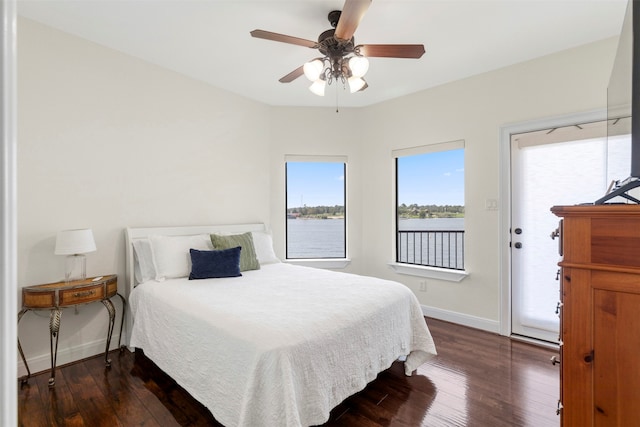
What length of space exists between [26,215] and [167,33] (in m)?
1.83

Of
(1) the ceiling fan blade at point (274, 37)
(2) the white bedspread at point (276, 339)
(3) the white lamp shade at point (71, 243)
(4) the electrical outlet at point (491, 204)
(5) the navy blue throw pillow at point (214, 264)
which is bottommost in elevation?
(2) the white bedspread at point (276, 339)

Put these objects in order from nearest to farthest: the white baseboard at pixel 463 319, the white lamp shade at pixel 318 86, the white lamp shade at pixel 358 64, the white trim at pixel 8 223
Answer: the white trim at pixel 8 223 → the white lamp shade at pixel 358 64 → the white lamp shade at pixel 318 86 → the white baseboard at pixel 463 319

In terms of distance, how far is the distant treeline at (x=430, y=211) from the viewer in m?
3.71

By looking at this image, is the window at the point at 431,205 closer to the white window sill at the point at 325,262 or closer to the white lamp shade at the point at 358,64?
the white window sill at the point at 325,262

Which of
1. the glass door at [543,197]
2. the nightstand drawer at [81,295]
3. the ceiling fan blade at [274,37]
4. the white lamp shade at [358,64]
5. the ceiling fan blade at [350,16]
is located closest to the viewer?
the ceiling fan blade at [350,16]

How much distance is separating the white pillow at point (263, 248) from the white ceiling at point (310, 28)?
1790 millimetres

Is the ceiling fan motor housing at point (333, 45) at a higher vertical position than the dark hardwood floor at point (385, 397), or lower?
higher

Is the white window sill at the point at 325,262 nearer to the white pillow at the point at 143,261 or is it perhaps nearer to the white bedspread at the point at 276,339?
the white bedspread at the point at 276,339

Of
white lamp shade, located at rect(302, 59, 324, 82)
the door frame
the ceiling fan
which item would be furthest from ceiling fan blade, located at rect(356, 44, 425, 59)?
the door frame

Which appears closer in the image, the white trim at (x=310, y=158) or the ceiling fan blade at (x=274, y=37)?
the ceiling fan blade at (x=274, y=37)

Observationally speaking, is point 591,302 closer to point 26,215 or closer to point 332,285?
point 332,285

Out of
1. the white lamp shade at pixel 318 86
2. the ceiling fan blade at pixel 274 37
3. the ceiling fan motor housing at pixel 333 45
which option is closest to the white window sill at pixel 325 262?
the white lamp shade at pixel 318 86

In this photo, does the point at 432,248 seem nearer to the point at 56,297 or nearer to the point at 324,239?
the point at 324,239

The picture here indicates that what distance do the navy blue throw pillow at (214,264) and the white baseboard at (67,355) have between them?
1031 millimetres
